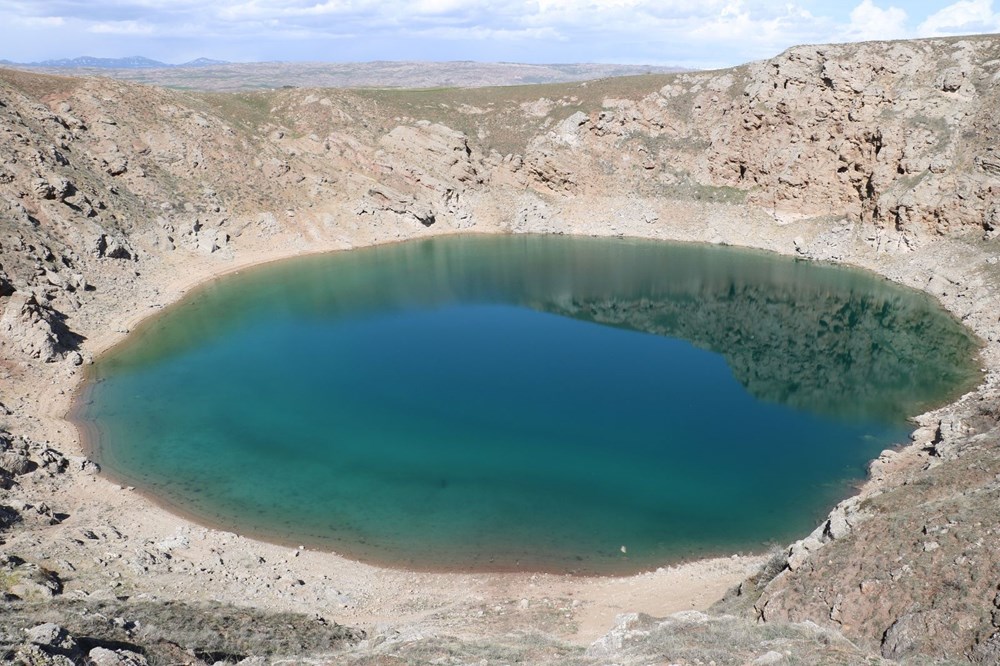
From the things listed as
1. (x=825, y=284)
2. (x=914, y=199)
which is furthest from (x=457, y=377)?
(x=914, y=199)

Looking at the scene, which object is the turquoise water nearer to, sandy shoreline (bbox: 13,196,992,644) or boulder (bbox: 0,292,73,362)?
sandy shoreline (bbox: 13,196,992,644)

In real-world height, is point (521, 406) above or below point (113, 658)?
below

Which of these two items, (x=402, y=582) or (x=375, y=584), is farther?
(x=402, y=582)

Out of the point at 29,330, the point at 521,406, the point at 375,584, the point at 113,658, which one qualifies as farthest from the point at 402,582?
the point at 29,330

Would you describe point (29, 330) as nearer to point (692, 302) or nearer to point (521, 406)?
point (521, 406)

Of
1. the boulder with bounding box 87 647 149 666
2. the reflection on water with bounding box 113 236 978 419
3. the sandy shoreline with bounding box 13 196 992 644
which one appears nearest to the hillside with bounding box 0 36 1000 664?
the sandy shoreline with bounding box 13 196 992 644

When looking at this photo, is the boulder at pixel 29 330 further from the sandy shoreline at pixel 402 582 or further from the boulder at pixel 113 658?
the boulder at pixel 113 658

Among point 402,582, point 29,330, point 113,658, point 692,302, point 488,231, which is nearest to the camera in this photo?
point 113,658

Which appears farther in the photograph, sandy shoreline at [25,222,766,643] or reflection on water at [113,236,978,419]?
reflection on water at [113,236,978,419]
